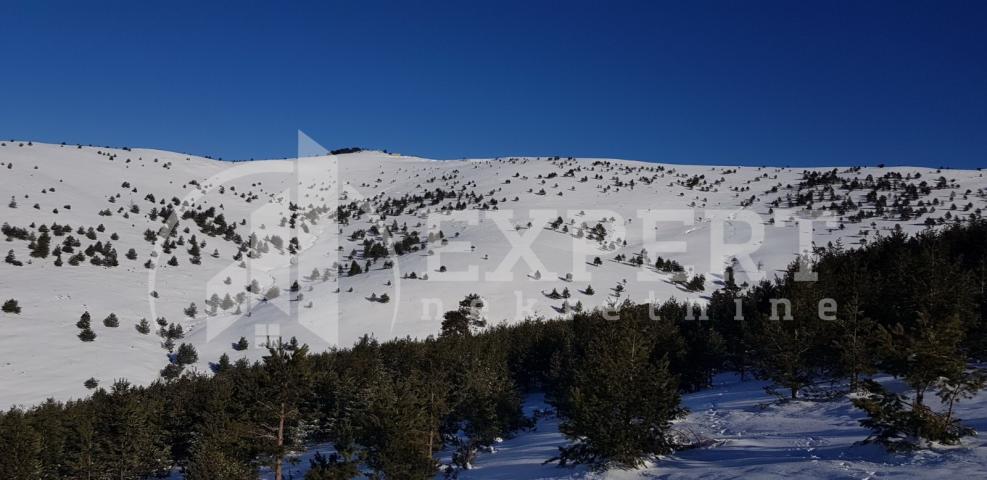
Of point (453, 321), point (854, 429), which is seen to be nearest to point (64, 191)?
point (453, 321)

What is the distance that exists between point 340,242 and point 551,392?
105 ft

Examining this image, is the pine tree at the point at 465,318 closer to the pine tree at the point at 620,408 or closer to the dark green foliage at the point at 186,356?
the dark green foliage at the point at 186,356

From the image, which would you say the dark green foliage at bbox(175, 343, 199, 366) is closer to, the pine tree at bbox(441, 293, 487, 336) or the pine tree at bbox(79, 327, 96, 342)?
the pine tree at bbox(79, 327, 96, 342)

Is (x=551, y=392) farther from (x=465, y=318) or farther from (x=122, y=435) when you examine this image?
(x=122, y=435)

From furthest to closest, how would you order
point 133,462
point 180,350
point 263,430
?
point 180,350
point 133,462
point 263,430

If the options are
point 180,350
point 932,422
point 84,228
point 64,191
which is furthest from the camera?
point 64,191

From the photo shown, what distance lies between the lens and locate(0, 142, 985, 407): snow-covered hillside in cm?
2998

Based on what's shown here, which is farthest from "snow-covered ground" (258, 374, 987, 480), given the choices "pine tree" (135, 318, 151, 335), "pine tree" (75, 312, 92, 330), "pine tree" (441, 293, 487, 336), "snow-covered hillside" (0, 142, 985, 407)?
"pine tree" (75, 312, 92, 330)

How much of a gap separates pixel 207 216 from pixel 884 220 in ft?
211

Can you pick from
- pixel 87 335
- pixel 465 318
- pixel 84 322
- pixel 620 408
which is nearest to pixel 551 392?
pixel 465 318

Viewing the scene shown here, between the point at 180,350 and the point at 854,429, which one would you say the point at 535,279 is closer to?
the point at 180,350

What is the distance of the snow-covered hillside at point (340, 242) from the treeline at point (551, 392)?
668 centimetres

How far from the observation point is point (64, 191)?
154ft

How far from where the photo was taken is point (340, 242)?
2066 inches
